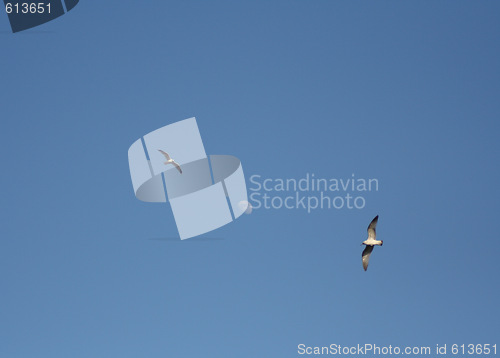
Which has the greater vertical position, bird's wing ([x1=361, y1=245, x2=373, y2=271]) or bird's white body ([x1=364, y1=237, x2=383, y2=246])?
bird's white body ([x1=364, y1=237, x2=383, y2=246])

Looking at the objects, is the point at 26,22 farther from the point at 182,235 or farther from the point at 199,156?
the point at 182,235

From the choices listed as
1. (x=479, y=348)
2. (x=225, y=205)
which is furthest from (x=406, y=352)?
(x=225, y=205)

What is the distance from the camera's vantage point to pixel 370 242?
11.8 feet

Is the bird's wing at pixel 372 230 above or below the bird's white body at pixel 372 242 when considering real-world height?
above

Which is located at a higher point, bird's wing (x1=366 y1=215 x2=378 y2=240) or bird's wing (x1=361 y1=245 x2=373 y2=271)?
bird's wing (x1=366 y1=215 x2=378 y2=240)

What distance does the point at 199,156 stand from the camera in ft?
12.0

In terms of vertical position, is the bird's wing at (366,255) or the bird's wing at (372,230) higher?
the bird's wing at (372,230)

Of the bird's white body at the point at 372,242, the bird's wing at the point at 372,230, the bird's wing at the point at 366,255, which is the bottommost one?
the bird's wing at the point at 366,255

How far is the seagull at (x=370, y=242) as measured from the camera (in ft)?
11.7

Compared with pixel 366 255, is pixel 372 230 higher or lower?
higher

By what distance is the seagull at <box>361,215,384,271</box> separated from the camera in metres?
3.58

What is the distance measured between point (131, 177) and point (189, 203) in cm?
38

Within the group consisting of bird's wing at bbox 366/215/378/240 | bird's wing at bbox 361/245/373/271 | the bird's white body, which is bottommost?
bird's wing at bbox 361/245/373/271

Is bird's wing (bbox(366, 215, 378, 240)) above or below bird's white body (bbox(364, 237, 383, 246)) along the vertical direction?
above
